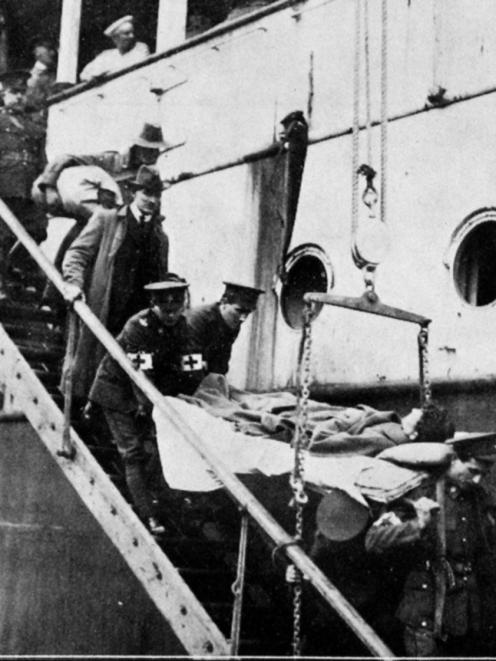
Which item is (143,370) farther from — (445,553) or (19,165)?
(19,165)

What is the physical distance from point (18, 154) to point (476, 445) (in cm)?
548

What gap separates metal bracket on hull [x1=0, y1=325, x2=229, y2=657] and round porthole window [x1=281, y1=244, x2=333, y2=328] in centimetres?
224

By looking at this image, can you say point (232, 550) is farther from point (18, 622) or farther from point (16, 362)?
point (18, 622)

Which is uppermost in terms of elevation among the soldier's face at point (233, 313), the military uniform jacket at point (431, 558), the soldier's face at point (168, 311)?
the soldier's face at point (233, 313)

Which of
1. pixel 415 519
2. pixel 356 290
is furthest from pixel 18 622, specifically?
pixel 415 519

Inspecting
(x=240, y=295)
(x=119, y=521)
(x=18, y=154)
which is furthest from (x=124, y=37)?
(x=119, y=521)

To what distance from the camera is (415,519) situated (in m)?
5.46

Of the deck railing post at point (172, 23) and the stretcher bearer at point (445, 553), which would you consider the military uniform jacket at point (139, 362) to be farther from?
the deck railing post at point (172, 23)

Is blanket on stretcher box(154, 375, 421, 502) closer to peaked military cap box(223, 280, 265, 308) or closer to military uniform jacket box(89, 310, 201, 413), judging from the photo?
military uniform jacket box(89, 310, 201, 413)

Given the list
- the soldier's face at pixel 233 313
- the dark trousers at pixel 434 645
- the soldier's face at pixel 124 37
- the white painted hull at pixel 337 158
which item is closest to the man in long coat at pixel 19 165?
the white painted hull at pixel 337 158

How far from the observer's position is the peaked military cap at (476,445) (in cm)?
586

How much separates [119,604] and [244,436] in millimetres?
2519

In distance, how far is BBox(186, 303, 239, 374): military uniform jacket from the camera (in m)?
7.40

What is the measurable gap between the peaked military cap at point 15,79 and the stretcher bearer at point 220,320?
4069mm
